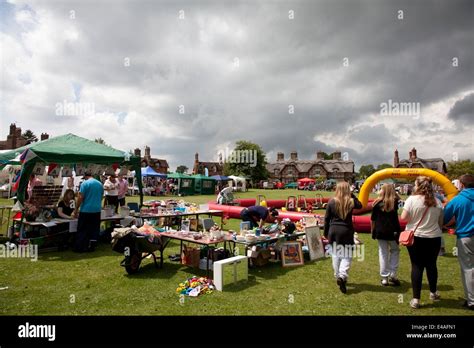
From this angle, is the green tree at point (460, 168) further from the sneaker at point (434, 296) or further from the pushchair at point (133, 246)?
the pushchair at point (133, 246)

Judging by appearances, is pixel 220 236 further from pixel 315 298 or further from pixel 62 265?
pixel 62 265

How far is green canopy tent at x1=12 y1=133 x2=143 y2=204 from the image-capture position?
7.88m

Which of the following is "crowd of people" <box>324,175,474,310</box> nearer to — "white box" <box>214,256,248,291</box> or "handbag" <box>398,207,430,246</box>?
"handbag" <box>398,207,430,246</box>

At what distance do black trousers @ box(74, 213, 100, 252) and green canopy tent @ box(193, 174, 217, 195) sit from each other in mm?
28362

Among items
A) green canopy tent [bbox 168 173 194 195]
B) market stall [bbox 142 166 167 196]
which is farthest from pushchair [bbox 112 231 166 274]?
green canopy tent [bbox 168 173 194 195]

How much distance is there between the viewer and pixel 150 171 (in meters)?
30.3

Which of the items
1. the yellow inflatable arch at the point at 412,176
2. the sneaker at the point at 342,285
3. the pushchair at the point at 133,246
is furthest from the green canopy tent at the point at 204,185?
the sneaker at the point at 342,285

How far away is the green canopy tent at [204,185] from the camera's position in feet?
123

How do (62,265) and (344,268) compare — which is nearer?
(344,268)

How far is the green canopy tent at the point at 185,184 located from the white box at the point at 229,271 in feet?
94.4
